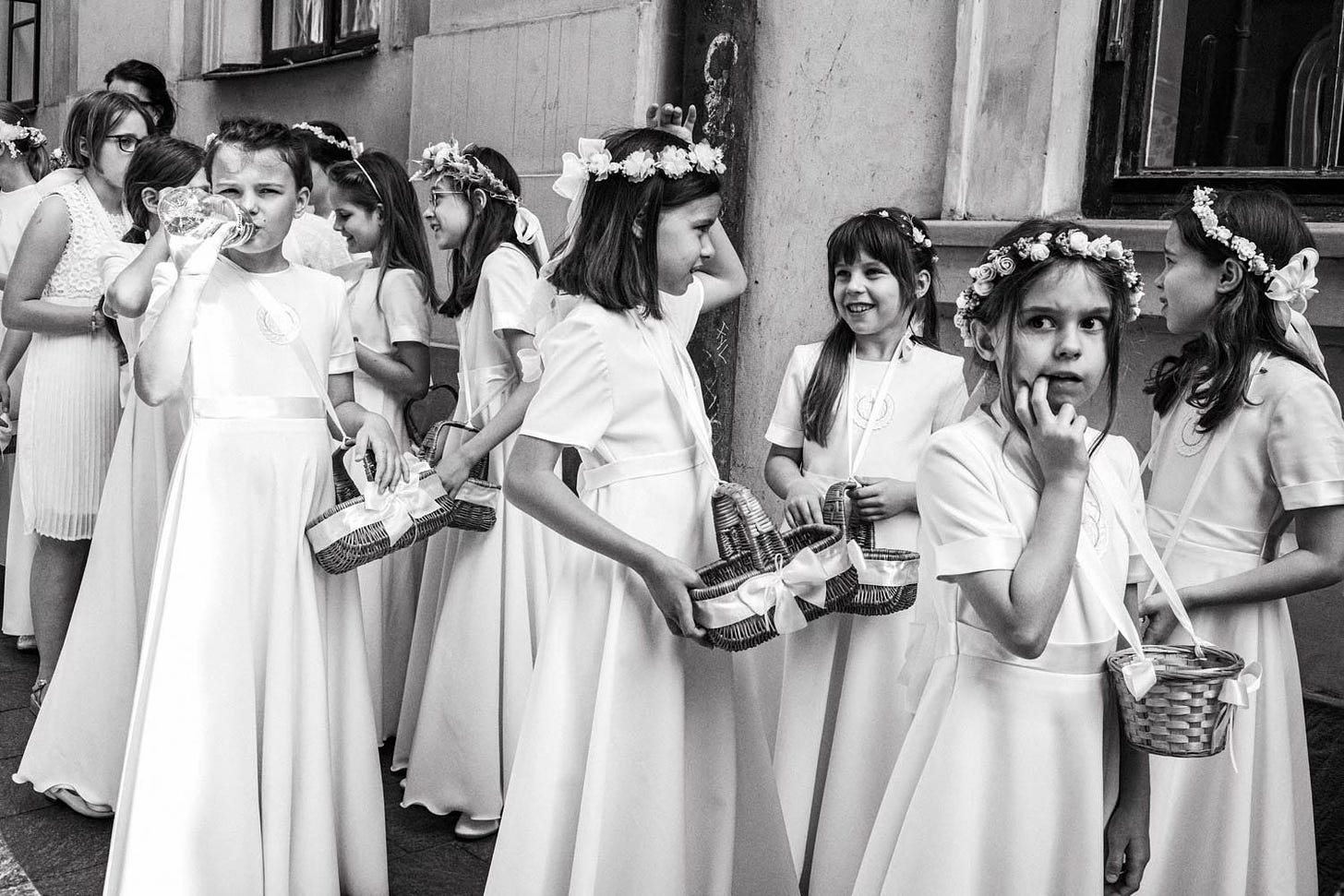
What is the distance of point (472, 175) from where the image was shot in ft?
14.8

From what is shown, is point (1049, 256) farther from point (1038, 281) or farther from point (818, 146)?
point (818, 146)

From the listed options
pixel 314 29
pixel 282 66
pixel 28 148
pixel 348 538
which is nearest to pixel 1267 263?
pixel 348 538

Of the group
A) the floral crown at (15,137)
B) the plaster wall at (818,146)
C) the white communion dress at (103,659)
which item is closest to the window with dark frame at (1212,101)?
the plaster wall at (818,146)

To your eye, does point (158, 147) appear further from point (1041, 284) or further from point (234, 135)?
point (1041, 284)

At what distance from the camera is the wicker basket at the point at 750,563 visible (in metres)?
2.55

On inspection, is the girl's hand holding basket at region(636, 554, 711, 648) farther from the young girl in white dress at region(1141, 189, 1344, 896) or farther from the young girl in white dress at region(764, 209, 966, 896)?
the young girl in white dress at region(1141, 189, 1344, 896)

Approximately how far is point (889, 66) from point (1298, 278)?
2.35m

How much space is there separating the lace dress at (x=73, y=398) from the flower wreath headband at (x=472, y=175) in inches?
49.4

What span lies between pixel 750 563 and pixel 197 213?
167 centimetres

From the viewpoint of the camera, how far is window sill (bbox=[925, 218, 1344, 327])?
3.67 m

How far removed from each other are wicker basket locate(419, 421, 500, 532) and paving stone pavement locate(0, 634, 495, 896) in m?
0.93

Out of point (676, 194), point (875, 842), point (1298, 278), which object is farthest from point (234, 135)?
point (1298, 278)

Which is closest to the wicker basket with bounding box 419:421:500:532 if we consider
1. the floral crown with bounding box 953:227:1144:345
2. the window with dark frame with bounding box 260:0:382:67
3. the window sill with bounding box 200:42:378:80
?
the floral crown with bounding box 953:227:1144:345

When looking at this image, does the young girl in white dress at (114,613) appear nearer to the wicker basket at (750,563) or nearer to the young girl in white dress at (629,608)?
the young girl in white dress at (629,608)
